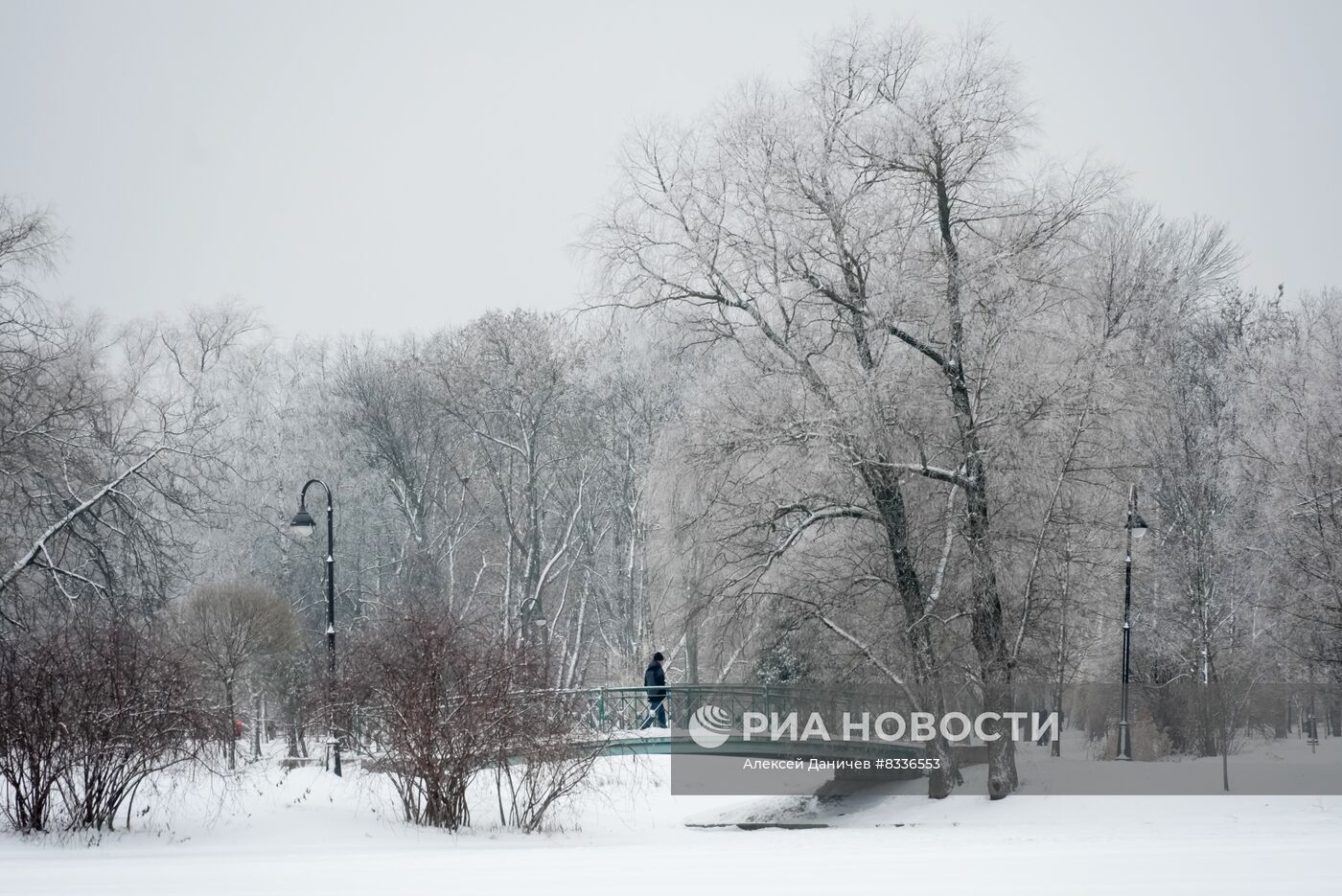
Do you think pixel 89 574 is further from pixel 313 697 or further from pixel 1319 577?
pixel 1319 577

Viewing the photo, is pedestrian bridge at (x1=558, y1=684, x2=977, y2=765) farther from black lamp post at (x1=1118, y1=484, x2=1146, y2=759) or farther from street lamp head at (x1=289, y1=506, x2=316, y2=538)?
street lamp head at (x1=289, y1=506, x2=316, y2=538)

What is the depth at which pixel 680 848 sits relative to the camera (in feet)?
49.0

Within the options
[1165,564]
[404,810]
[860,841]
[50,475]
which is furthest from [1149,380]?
[50,475]

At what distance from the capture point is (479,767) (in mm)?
15289

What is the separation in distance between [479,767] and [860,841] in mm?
4841

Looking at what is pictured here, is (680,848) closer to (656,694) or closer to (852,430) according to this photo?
(852,430)

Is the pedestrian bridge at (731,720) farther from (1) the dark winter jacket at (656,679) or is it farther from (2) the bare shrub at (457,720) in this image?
(2) the bare shrub at (457,720)

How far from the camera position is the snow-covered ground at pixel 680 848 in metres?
10.2
